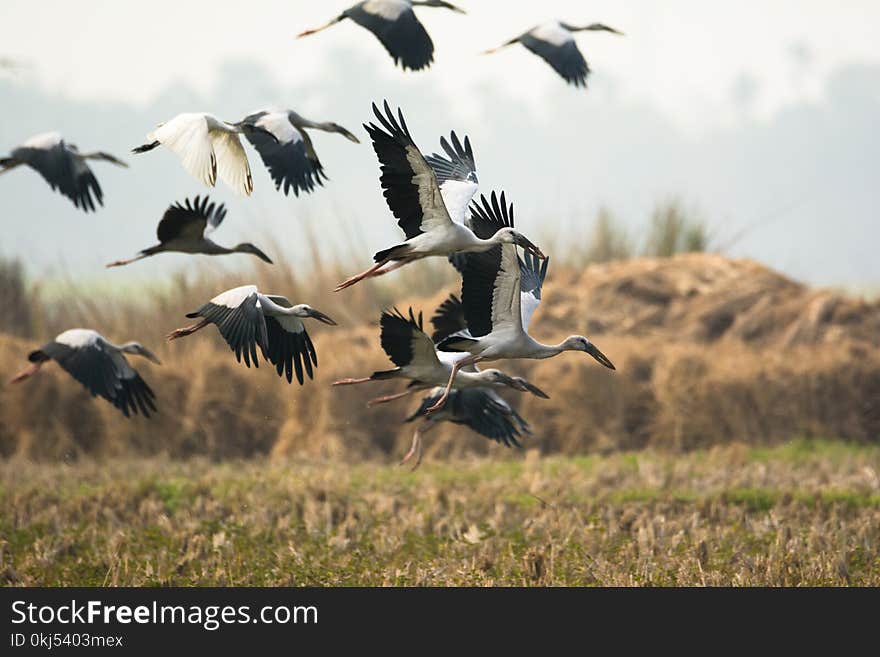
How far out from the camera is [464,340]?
6660 mm

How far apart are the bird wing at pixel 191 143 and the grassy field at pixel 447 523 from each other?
2028 millimetres

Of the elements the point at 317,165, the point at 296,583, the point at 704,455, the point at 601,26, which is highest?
the point at 601,26

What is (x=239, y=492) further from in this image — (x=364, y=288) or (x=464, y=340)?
(x=364, y=288)

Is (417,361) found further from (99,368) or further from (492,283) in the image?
(99,368)

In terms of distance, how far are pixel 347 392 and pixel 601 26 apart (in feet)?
14.8

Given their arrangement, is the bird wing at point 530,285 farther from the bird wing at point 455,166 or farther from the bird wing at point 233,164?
the bird wing at point 233,164

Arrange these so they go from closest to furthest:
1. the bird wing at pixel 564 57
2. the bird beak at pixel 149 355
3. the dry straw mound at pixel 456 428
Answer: the bird wing at pixel 564 57
the bird beak at pixel 149 355
the dry straw mound at pixel 456 428

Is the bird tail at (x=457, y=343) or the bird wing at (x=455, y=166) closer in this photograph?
the bird tail at (x=457, y=343)

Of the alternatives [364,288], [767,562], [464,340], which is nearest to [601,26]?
[464,340]

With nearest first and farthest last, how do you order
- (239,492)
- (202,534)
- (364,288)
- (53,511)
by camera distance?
(202,534), (53,511), (239,492), (364,288)

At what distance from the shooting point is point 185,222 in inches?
278

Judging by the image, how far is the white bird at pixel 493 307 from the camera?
6301 mm

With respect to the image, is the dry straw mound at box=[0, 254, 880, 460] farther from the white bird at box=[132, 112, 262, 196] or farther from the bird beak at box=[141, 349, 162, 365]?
the white bird at box=[132, 112, 262, 196]

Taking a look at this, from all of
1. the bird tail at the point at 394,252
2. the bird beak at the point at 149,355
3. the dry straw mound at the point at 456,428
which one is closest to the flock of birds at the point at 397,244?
the bird tail at the point at 394,252
